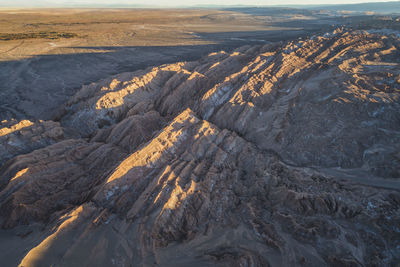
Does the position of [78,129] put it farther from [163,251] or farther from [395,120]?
[395,120]

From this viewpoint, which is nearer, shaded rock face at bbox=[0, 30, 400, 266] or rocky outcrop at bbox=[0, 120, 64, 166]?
shaded rock face at bbox=[0, 30, 400, 266]

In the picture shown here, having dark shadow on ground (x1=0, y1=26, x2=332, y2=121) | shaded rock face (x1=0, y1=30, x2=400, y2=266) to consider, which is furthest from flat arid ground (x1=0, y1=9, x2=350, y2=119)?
shaded rock face (x1=0, y1=30, x2=400, y2=266)

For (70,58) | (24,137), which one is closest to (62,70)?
(70,58)

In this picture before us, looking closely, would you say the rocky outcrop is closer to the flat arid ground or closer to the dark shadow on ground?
the dark shadow on ground

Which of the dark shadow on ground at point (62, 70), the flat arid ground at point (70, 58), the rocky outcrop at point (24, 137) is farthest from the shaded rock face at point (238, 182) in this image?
the flat arid ground at point (70, 58)

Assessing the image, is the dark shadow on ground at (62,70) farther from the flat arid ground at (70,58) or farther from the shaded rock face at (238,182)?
the shaded rock face at (238,182)

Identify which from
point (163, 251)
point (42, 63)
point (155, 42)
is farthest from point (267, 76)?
point (155, 42)

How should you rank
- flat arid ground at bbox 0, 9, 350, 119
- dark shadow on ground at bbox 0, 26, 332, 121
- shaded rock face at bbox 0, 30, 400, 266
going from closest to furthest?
shaded rock face at bbox 0, 30, 400, 266
dark shadow on ground at bbox 0, 26, 332, 121
flat arid ground at bbox 0, 9, 350, 119

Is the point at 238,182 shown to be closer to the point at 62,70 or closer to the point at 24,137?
the point at 24,137

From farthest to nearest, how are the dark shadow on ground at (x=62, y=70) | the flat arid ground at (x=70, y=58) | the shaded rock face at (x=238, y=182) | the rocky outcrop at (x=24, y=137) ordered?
the flat arid ground at (x=70, y=58) → the dark shadow on ground at (x=62, y=70) → the rocky outcrop at (x=24, y=137) → the shaded rock face at (x=238, y=182)
